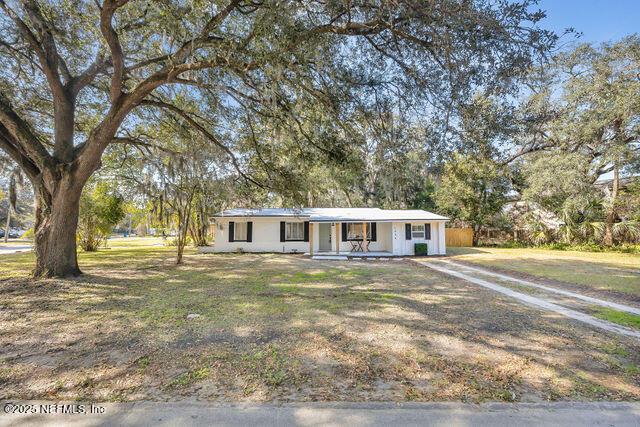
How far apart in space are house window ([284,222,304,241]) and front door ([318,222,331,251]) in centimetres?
109

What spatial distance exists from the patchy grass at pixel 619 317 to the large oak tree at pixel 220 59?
4330mm

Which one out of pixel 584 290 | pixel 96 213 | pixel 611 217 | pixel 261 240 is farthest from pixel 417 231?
pixel 96 213

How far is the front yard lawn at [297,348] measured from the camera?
2807mm

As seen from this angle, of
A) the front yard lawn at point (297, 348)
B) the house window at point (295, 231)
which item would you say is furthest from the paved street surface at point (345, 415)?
the house window at point (295, 231)

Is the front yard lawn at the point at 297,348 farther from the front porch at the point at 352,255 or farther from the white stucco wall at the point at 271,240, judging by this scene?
the white stucco wall at the point at 271,240

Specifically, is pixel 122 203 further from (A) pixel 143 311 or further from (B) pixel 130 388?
(B) pixel 130 388

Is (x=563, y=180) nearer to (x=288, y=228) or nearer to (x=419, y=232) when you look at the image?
(x=419, y=232)

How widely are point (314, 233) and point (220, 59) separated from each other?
515 inches

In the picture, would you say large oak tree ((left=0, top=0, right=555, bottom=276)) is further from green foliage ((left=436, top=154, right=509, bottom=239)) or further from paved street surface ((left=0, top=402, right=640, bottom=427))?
green foliage ((left=436, top=154, right=509, bottom=239))

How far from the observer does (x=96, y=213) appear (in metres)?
17.2

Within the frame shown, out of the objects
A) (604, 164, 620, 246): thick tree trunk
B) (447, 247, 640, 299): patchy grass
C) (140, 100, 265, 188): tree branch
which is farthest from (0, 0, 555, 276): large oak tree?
(604, 164, 620, 246): thick tree trunk

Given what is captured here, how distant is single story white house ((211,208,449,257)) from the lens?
56.2 ft

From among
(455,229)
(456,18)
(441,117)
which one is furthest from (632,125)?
(456,18)

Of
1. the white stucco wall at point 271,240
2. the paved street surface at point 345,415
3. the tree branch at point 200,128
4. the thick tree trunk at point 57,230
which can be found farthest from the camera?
the white stucco wall at point 271,240
